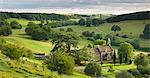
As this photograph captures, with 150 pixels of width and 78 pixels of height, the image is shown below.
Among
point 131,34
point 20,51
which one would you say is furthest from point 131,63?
point 20,51

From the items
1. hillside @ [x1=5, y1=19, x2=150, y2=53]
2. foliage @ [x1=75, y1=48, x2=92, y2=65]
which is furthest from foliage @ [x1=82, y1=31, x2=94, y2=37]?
foliage @ [x1=75, y1=48, x2=92, y2=65]

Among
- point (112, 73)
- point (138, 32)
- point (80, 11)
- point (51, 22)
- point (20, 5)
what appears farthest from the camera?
point (51, 22)

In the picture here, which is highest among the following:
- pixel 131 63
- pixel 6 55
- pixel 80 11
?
pixel 80 11

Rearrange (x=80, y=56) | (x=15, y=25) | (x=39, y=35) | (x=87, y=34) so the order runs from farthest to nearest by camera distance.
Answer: (x=87, y=34) < (x=15, y=25) < (x=39, y=35) < (x=80, y=56)

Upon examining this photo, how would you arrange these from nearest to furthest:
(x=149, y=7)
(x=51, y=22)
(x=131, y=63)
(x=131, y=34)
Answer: (x=149, y=7) < (x=131, y=63) < (x=131, y=34) < (x=51, y=22)

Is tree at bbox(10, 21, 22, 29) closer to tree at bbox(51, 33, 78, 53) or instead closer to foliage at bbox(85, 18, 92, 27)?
foliage at bbox(85, 18, 92, 27)

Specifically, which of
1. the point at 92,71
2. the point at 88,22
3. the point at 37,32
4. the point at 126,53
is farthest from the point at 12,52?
the point at 88,22

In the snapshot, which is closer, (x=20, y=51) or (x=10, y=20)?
(x=20, y=51)

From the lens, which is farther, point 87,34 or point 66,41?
point 87,34

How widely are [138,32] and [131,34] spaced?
271cm

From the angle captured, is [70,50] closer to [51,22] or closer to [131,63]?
[131,63]

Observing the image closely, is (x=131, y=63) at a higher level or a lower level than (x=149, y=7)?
lower

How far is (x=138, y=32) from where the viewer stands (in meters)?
35.3

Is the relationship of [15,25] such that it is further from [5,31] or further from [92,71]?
[92,71]
